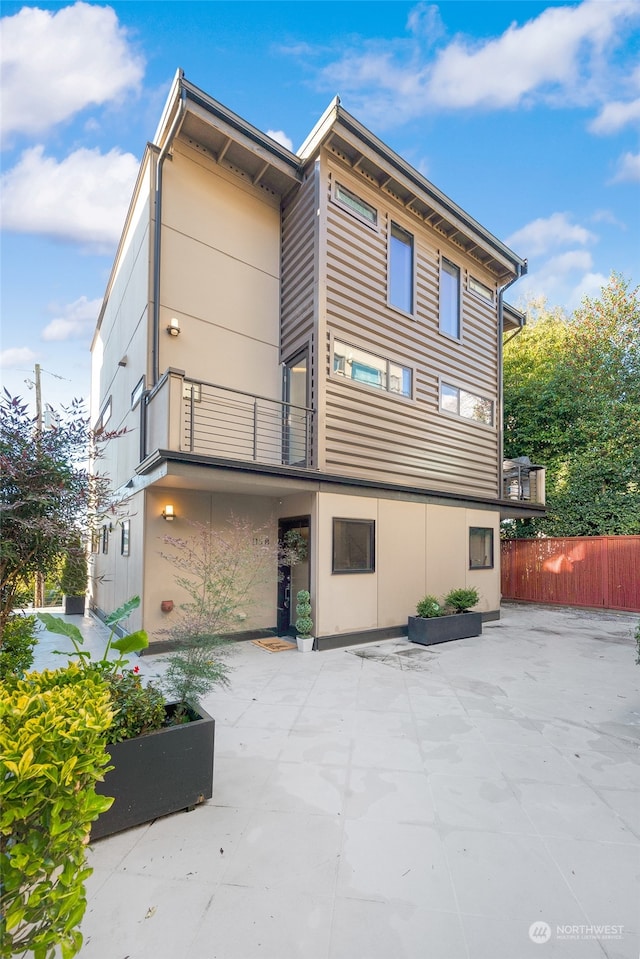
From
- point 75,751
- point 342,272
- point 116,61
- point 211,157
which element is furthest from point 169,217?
point 75,751

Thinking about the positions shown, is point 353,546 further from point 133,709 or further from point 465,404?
point 133,709

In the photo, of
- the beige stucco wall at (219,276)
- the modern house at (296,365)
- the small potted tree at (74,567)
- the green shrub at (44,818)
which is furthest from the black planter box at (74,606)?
the green shrub at (44,818)

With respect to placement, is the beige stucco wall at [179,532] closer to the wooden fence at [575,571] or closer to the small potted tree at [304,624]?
the small potted tree at [304,624]

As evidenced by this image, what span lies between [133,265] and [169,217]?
5.15 feet

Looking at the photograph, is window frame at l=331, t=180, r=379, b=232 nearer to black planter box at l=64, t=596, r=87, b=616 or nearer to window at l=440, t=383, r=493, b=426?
window at l=440, t=383, r=493, b=426

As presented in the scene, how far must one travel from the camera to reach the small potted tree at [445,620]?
742cm

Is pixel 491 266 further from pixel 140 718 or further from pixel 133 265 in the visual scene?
pixel 140 718

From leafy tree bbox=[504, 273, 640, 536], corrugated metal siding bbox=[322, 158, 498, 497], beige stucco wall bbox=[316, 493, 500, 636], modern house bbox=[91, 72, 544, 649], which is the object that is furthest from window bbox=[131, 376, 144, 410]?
leafy tree bbox=[504, 273, 640, 536]

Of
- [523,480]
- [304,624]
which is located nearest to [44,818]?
[304,624]

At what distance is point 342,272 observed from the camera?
7.58 metres

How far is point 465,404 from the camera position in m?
9.92

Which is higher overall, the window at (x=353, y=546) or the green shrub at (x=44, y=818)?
the window at (x=353, y=546)

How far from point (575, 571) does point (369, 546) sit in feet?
22.4

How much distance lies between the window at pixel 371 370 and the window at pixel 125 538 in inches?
174
